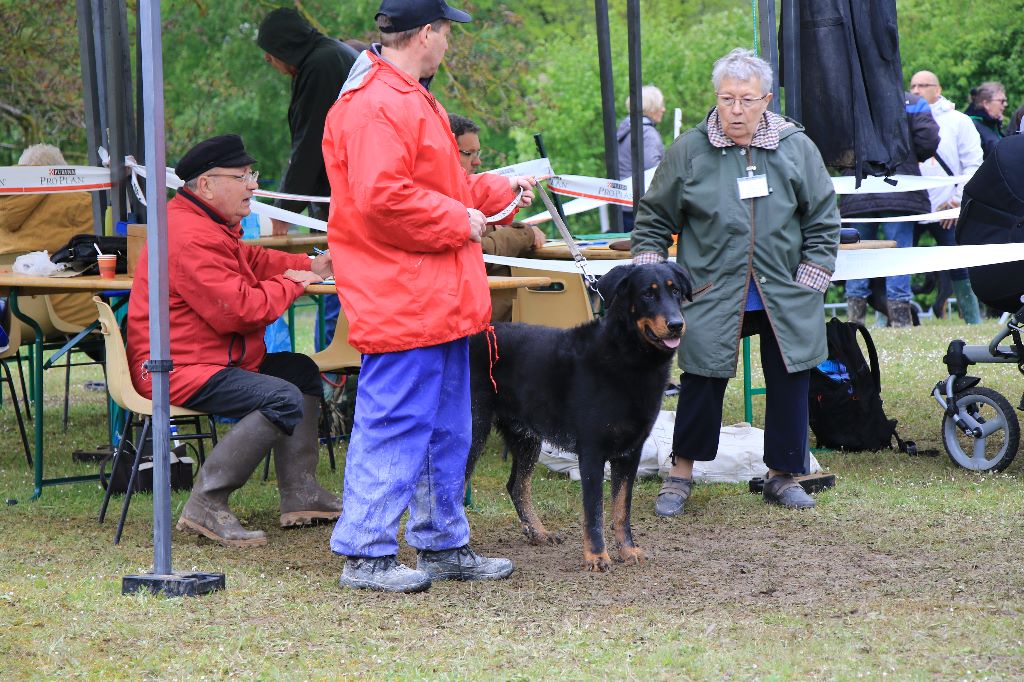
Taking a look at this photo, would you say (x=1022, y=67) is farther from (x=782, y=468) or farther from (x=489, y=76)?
(x=782, y=468)

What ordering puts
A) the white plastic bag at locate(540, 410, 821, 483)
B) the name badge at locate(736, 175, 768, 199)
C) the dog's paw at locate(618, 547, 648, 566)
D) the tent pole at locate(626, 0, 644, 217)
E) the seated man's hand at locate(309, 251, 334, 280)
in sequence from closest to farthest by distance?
1. the dog's paw at locate(618, 547, 648, 566)
2. the seated man's hand at locate(309, 251, 334, 280)
3. the name badge at locate(736, 175, 768, 199)
4. the white plastic bag at locate(540, 410, 821, 483)
5. the tent pole at locate(626, 0, 644, 217)

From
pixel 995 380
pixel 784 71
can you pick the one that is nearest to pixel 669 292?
pixel 784 71

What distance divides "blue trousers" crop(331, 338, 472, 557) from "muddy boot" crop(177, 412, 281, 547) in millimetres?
849

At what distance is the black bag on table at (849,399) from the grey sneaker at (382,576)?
321cm

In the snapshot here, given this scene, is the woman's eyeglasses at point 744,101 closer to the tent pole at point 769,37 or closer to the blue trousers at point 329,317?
the tent pole at point 769,37

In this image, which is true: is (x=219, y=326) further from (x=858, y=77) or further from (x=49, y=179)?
(x=858, y=77)

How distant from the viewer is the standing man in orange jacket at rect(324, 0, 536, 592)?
4.12m

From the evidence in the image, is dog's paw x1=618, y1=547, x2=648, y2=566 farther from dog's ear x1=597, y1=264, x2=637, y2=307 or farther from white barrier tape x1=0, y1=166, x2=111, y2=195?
white barrier tape x1=0, y1=166, x2=111, y2=195

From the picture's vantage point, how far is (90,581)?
14.7 ft

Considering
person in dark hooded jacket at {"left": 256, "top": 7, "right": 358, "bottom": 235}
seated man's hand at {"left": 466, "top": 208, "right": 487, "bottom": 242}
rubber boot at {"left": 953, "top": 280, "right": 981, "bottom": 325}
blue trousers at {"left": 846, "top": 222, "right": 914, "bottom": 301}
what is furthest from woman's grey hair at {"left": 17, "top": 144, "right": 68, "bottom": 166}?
rubber boot at {"left": 953, "top": 280, "right": 981, "bottom": 325}

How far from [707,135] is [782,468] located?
1.55m

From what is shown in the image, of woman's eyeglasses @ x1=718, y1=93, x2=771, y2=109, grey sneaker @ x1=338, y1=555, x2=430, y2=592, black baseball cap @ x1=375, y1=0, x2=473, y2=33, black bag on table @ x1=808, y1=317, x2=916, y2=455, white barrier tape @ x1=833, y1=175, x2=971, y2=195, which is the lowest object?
grey sneaker @ x1=338, y1=555, x2=430, y2=592

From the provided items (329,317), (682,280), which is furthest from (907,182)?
(682,280)

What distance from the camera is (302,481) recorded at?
18.3 feet
